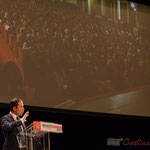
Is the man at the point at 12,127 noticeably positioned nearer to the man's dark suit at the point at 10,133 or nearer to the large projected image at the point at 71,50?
the man's dark suit at the point at 10,133

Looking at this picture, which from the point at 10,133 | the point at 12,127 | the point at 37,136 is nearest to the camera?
the point at 37,136

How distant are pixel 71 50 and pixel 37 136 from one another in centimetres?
236

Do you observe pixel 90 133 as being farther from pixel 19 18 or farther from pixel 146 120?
pixel 19 18

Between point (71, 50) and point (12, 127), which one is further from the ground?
point (71, 50)

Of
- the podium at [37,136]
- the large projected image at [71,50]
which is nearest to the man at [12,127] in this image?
the podium at [37,136]

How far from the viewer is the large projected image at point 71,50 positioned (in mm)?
3832

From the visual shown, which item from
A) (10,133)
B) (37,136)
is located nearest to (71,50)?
(10,133)

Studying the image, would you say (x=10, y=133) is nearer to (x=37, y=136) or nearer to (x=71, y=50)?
(x=37, y=136)

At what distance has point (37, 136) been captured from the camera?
2.25 metres

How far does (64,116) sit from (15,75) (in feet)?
3.45

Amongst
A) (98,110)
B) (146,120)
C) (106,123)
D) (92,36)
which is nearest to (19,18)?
(92,36)

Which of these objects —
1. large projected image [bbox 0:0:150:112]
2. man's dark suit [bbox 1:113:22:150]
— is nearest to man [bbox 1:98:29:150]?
man's dark suit [bbox 1:113:22:150]

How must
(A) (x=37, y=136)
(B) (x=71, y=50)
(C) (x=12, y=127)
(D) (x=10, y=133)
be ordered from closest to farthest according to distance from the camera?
(A) (x=37, y=136)
(C) (x=12, y=127)
(D) (x=10, y=133)
(B) (x=71, y=50)

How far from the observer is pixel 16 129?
252 cm
